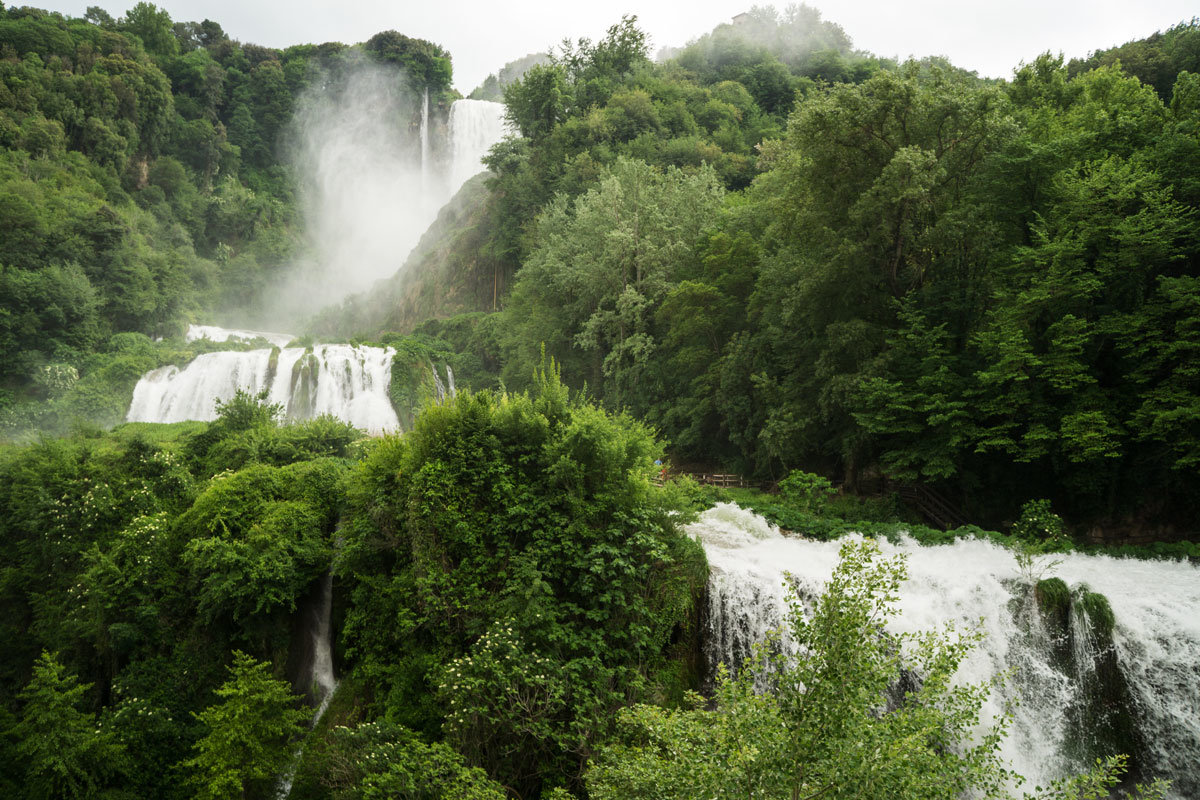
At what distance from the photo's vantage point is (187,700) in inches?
567

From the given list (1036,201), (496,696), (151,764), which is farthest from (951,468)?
(151,764)

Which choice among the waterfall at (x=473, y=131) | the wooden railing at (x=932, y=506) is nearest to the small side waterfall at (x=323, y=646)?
the wooden railing at (x=932, y=506)

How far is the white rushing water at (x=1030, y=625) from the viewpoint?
10648mm

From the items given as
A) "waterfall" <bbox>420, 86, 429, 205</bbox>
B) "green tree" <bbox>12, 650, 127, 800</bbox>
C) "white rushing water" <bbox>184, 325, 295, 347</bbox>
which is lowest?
"green tree" <bbox>12, 650, 127, 800</bbox>

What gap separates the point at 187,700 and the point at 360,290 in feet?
223

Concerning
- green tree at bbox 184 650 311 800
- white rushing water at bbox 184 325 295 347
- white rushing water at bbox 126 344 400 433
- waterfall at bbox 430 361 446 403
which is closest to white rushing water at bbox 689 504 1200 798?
green tree at bbox 184 650 311 800

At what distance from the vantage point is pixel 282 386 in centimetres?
3738

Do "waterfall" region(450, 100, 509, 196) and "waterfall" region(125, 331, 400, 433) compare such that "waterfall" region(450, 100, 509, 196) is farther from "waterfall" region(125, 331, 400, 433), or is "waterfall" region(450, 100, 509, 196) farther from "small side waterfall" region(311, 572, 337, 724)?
"small side waterfall" region(311, 572, 337, 724)

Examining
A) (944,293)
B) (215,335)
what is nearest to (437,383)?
(215,335)

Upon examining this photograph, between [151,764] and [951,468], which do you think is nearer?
[151,764]

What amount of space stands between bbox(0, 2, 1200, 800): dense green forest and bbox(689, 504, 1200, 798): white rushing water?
0.75m

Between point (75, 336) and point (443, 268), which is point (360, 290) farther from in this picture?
point (75, 336)

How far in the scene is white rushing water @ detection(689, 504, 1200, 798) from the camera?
1065 cm

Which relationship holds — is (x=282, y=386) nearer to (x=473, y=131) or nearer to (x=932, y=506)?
(x=932, y=506)
